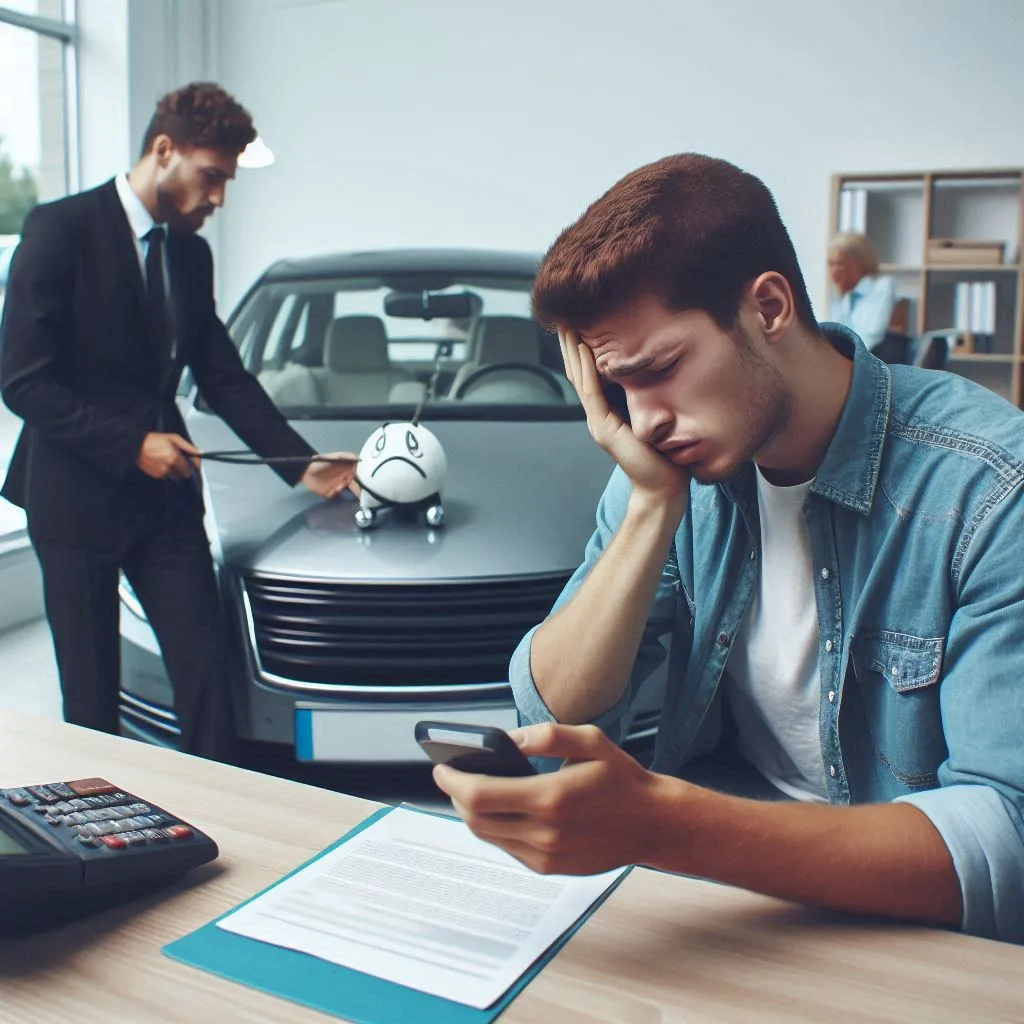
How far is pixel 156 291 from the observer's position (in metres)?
2.15

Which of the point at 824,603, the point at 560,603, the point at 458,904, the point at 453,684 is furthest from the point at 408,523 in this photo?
the point at 458,904

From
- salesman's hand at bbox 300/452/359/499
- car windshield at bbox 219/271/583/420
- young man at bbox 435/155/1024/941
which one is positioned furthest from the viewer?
car windshield at bbox 219/271/583/420

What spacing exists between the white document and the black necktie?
150 cm

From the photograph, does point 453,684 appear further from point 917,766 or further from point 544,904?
point 544,904

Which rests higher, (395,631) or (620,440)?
(620,440)

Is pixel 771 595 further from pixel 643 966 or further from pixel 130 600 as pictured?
pixel 130 600

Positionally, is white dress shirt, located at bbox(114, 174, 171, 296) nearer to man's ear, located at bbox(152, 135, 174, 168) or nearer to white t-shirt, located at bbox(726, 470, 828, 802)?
man's ear, located at bbox(152, 135, 174, 168)

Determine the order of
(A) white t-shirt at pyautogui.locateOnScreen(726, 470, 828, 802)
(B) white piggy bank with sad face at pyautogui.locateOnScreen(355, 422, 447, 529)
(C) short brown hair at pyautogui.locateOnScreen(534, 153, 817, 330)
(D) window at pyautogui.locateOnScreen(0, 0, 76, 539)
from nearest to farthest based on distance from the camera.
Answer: (C) short brown hair at pyautogui.locateOnScreen(534, 153, 817, 330) < (A) white t-shirt at pyautogui.locateOnScreen(726, 470, 828, 802) < (B) white piggy bank with sad face at pyautogui.locateOnScreen(355, 422, 447, 529) < (D) window at pyautogui.locateOnScreen(0, 0, 76, 539)

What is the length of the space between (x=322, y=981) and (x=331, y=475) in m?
1.73

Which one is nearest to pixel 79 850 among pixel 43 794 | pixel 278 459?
pixel 43 794

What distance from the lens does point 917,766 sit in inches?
42.1

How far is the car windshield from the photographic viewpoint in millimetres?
2783

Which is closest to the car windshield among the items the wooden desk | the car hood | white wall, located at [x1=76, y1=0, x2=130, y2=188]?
the car hood

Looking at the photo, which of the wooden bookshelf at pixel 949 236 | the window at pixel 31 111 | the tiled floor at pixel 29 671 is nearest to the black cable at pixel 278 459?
the tiled floor at pixel 29 671
